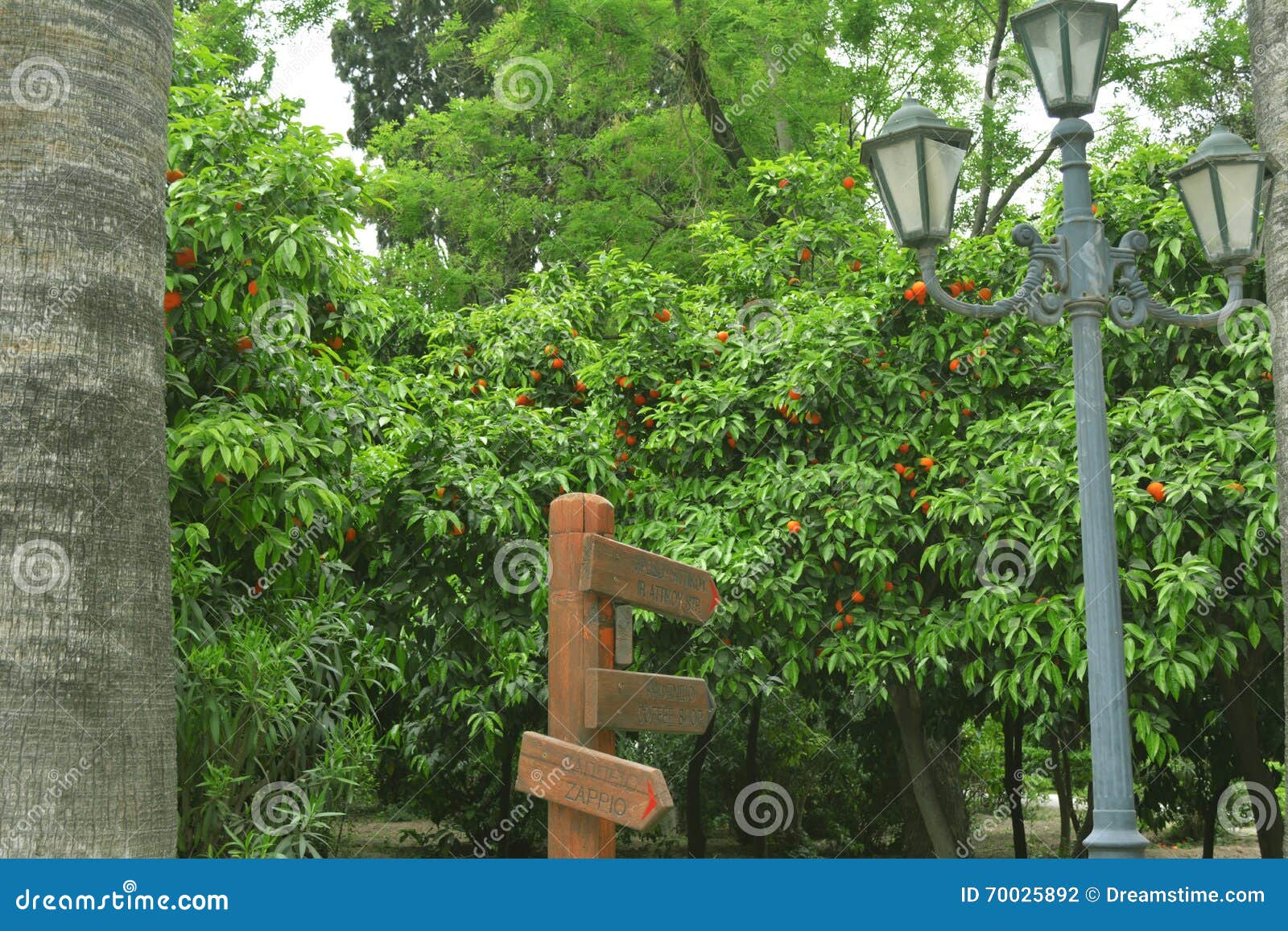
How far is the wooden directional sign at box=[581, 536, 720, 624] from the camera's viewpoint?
12.0ft

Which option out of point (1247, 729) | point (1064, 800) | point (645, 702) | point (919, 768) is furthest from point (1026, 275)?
point (1064, 800)

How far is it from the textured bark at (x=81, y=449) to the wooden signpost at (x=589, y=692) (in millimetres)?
1129

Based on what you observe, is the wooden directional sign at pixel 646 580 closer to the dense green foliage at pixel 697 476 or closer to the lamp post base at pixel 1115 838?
the lamp post base at pixel 1115 838

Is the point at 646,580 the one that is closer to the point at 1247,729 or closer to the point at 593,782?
the point at 593,782

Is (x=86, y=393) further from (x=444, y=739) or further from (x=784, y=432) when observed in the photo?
(x=444, y=739)

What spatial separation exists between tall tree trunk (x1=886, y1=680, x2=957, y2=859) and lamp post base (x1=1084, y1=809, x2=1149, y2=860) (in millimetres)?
4842

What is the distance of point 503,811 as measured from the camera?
34.2 feet

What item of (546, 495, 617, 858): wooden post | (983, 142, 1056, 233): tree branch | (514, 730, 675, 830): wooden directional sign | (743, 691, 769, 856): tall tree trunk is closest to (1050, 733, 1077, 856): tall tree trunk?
(743, 691, 769, 856): tall tree trunk

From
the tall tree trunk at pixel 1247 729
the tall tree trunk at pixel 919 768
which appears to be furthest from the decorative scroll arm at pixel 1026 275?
the tall tree trunk at pixel 919 768

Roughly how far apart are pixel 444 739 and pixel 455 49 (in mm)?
8612

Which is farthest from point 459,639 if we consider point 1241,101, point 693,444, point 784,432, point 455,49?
point 1241,101

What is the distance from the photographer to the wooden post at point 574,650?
3617mm

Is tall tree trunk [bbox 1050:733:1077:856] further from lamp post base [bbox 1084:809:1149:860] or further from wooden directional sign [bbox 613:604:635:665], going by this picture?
wooden directional sign [bbox 613:604:635:665]

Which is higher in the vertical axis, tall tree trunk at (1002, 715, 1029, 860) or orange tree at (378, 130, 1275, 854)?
orange tree at (378, 130, 1275, 854)
